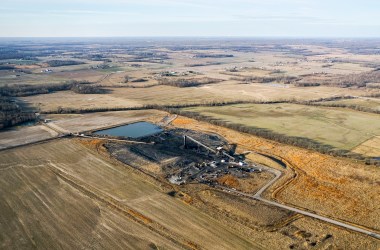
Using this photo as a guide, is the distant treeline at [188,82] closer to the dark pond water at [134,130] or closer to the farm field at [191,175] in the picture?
the farm field at [191,175]

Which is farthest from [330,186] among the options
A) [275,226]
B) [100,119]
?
[100,119]

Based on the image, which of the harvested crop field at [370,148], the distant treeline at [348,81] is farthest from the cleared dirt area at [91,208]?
the distant treeline at [348,81]

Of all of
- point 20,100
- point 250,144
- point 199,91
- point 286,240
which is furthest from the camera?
point 199,91

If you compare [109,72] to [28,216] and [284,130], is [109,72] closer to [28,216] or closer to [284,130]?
[284,130]

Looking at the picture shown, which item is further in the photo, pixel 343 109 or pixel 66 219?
pixel 343 109

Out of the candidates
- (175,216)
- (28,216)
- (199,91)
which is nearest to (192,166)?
(175,216)

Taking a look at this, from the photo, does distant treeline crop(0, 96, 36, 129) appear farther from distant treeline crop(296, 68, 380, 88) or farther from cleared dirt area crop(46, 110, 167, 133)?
distant treeline crop(296, 68, 380, 88)
